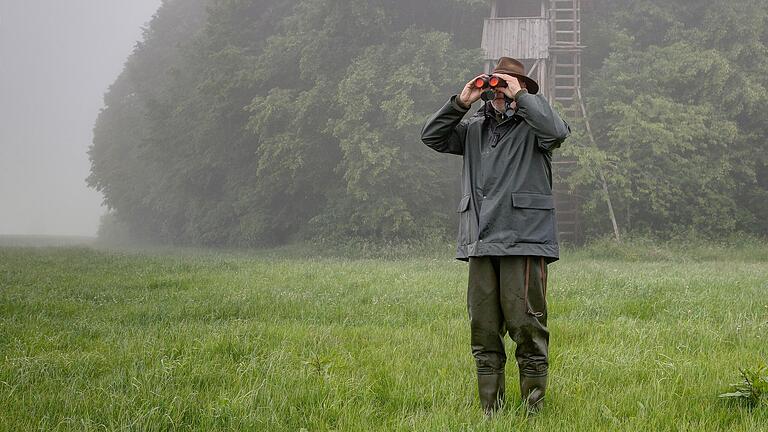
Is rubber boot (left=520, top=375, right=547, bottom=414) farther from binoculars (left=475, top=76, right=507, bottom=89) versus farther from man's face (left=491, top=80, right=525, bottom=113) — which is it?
binoculars (left=475, top=76, right=507, bottom=89)

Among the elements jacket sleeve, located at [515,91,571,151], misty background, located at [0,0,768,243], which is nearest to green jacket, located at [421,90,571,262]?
jacket sleeve, located at [515,91,571,151]

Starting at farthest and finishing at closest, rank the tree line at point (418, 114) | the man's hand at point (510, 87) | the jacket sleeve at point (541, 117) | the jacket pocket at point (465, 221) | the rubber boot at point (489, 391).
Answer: the tree line at point (418, 114)
the jacket pocket at point (465, 221)
the rubber boot at point (489, 391)
the man's hand at point (510, 87)
the jacket sleeve at point (541, 117)

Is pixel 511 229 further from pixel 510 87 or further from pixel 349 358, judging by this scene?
pixel 349 358

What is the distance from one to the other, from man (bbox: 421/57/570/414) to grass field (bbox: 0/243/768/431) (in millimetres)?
384

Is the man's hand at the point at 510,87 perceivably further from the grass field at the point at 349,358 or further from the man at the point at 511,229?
the grass field at the point at 349,358

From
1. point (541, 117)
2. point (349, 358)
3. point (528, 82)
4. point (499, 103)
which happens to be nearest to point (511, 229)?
point (541, 117)

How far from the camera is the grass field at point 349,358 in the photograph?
377cm

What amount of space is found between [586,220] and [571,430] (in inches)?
830

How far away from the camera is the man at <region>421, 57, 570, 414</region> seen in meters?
3.75

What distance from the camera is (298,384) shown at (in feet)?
14.2

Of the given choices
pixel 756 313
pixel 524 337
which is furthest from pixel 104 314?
pixel 756 313

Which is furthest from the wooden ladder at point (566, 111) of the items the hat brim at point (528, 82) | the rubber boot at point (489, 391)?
the rubber boot at point (489, 391)

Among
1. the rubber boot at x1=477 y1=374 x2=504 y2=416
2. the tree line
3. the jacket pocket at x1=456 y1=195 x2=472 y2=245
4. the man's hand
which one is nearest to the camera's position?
the man's hand

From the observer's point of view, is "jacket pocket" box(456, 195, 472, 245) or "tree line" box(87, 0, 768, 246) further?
"tree line" box(87, 0, 768, 246)
